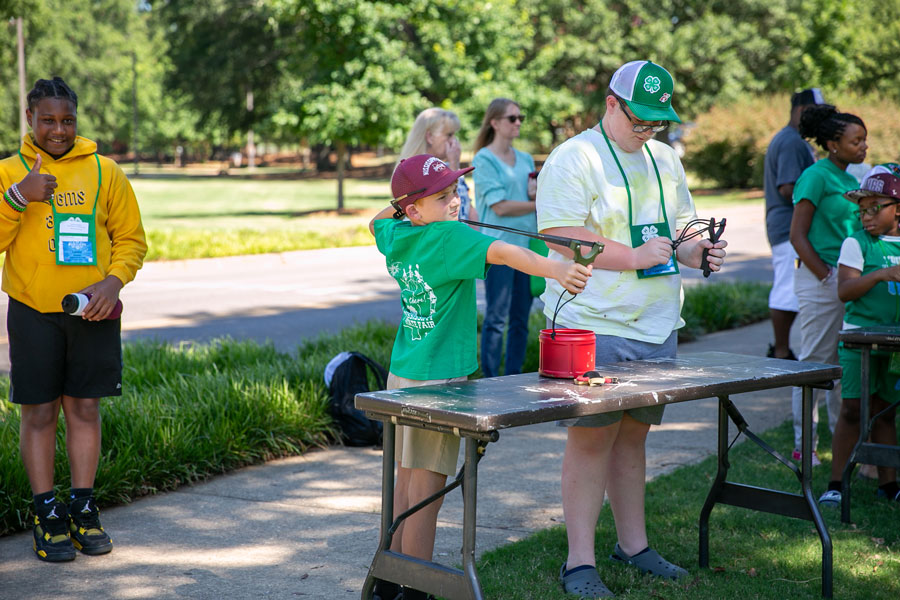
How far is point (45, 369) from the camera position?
404 cm

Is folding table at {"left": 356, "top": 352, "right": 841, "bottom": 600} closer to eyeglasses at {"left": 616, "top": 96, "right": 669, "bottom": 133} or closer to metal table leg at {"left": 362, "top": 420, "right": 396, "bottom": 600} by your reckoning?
metal table leg at {"left": 362, "top": 420, "right": 396, "bottom": 600}

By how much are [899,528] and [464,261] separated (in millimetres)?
2651

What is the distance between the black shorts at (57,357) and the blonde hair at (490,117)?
11.0 feet

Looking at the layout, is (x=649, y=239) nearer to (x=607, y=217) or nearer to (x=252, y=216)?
(x=607, y=217)

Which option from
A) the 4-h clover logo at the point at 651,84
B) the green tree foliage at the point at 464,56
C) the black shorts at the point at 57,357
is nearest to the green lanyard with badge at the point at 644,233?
the 4-h clover logo at the point at 651,84

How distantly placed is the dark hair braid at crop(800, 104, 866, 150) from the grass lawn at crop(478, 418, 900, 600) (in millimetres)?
1820

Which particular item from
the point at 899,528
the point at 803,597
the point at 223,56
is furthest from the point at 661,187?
the point at 223,56

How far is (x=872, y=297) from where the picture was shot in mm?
4730

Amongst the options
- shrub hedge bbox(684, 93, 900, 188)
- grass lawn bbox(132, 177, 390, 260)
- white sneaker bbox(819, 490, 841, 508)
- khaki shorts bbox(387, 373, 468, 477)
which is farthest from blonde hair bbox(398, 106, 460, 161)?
shrub hedge bbox(684, 93, 900, 188)

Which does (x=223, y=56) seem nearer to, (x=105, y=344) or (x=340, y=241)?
(x=340, y=241)

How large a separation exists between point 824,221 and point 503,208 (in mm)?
2296

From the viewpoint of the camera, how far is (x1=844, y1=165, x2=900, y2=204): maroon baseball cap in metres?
4.57

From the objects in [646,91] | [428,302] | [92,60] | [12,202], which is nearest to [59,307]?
[12,202]

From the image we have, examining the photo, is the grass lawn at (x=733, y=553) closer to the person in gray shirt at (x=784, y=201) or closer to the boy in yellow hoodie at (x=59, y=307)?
the person in gray shirt at (x=784, y=201)
